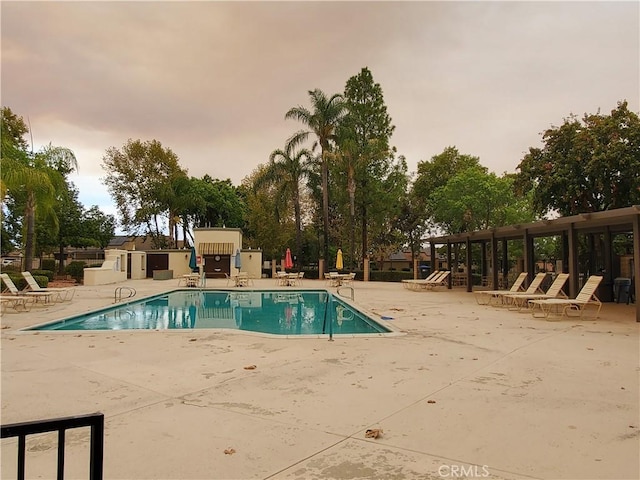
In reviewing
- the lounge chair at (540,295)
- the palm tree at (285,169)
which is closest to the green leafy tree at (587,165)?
the lounge chair at (540,295)

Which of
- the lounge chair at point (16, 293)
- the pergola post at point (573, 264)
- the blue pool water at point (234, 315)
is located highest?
the pergola post at point (573, 264)

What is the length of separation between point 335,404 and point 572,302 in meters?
8.63

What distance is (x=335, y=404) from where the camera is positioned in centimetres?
421

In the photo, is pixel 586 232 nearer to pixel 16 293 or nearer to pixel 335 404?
pixel 335 404

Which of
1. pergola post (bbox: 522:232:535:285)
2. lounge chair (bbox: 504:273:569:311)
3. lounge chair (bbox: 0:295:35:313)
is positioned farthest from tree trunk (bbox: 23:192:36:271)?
pergola post (bbox: 522:232:535:285)

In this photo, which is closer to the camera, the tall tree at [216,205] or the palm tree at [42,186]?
the palm tree at [42,186]

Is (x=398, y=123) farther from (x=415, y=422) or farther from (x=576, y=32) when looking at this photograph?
(x=415, y=422)

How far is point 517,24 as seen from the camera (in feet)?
35.4

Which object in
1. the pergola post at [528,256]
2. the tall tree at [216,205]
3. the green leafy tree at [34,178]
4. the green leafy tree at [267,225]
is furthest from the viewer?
the tall tree at [216,205]

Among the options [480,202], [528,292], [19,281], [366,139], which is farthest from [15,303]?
[366,139]

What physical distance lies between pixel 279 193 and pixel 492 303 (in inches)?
776

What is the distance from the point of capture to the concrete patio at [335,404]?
9.80 feet

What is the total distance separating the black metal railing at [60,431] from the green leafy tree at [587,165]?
20.4m

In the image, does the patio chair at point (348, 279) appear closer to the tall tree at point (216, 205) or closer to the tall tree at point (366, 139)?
the tall tree at point (366, 139)
